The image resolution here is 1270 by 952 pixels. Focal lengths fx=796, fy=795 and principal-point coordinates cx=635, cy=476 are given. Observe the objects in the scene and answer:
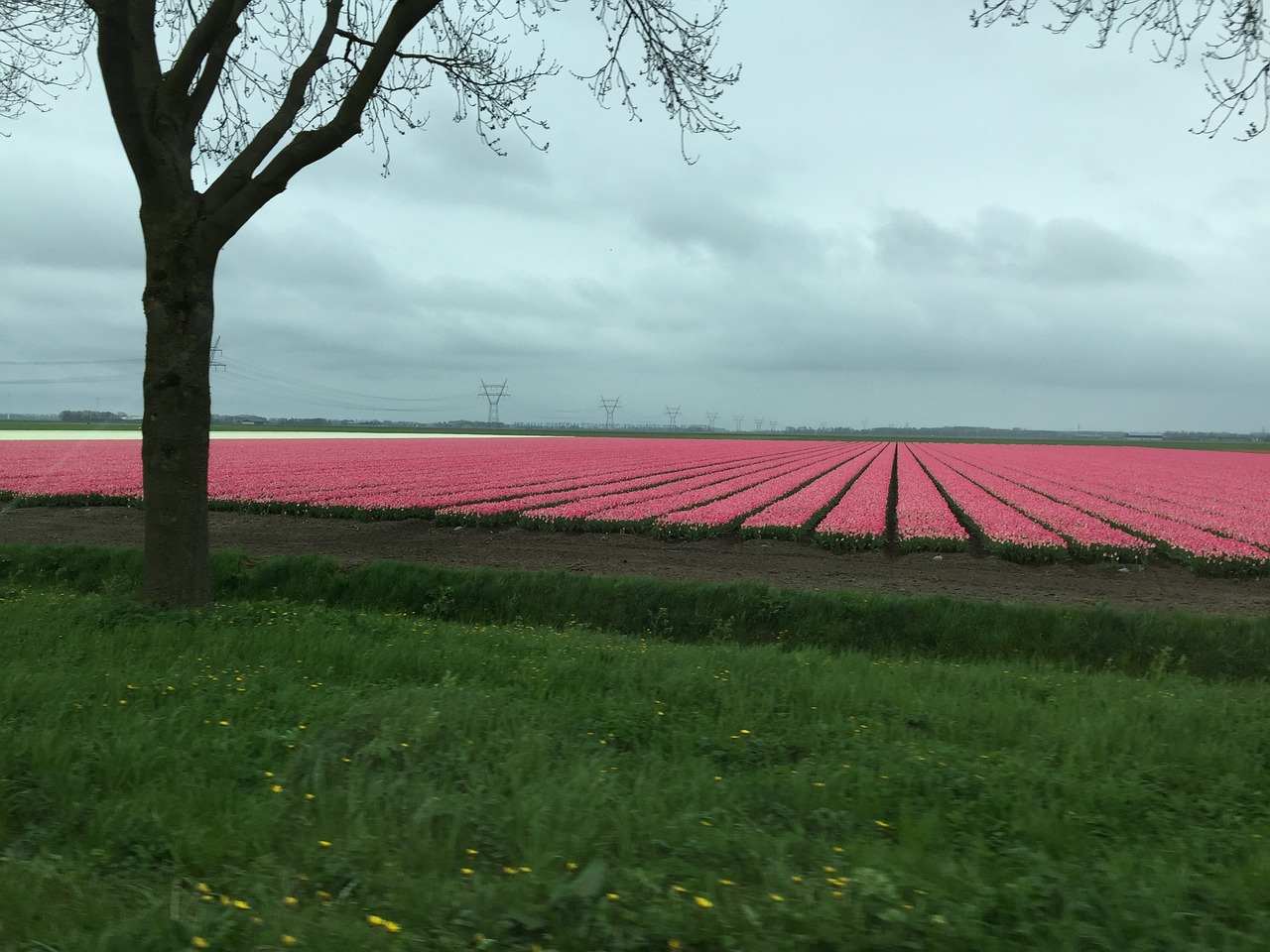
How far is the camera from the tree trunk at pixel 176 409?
325 inches

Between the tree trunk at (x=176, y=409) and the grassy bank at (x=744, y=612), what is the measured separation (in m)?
4.35

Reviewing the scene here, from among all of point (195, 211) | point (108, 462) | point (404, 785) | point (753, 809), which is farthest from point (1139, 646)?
point (108, 462)

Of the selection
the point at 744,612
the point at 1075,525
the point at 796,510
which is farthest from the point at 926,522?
the point at 744,612

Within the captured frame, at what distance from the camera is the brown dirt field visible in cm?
1380

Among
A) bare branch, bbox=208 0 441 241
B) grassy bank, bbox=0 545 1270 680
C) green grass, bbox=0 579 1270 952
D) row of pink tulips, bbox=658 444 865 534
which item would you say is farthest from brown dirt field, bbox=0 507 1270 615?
bare branch, bbox=208 0 441 241

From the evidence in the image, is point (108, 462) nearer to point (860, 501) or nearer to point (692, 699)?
point (860, 501)

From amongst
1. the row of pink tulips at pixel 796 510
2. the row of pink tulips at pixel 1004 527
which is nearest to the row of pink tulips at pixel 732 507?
the row of pink tulips at pixel 796 510

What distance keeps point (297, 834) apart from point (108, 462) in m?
38.1

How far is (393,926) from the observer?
304cm

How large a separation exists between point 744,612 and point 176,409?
26.1 feet

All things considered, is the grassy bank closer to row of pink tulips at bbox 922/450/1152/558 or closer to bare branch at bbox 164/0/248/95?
row of pink tulips at bbox 922/450/1152/558

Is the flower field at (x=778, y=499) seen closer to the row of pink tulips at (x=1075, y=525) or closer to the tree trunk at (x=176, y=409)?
the row of pink tulips at (x=1075, y=525)

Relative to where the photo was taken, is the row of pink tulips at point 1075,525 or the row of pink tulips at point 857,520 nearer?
the row of pink tulips at point 1075,525

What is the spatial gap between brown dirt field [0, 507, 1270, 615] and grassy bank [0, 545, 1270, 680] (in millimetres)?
1552
